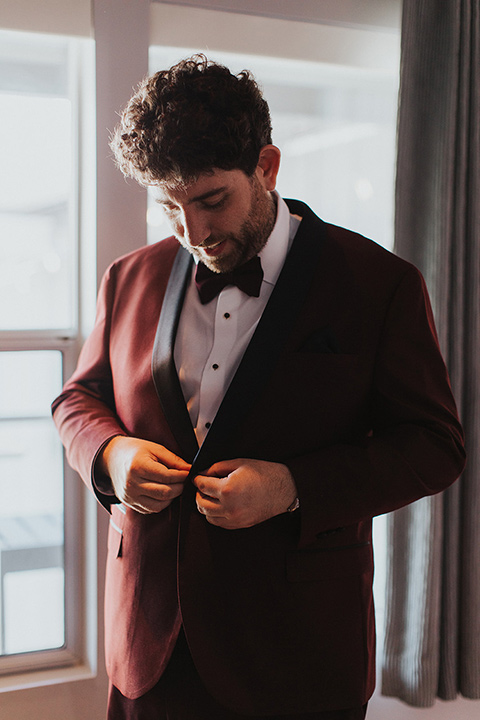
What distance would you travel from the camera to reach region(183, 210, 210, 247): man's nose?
1.19 meters

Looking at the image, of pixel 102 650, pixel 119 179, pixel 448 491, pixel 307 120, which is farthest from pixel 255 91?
pixel 102 650

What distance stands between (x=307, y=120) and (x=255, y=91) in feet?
3.04

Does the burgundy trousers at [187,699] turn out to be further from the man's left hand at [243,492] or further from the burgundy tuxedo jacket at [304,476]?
the man's left hand at [243,492]

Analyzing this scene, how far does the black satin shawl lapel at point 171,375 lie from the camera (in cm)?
122

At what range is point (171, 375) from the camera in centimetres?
125

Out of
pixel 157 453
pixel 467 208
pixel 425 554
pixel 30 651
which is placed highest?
pixel 467 208

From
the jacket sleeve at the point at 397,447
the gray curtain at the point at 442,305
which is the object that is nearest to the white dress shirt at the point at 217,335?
the jacket sleeve at the point at 397,447

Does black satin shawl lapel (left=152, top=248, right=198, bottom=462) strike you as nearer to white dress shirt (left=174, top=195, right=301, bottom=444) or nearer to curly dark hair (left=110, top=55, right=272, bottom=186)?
white dress shirt (left=174, top=195, right=301, bottom=444)

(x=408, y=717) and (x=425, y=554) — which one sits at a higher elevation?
(x=425, y=554)

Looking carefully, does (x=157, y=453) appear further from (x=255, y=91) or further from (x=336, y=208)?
(x=336, y=208)

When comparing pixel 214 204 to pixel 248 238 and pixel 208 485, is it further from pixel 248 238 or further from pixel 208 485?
pixel 208 485

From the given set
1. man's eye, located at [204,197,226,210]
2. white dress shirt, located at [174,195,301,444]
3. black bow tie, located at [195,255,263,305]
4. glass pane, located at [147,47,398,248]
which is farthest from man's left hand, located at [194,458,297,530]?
glass pane, located at [147,47,398,248]

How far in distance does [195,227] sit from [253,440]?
0.41m

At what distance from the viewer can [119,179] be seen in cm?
179
